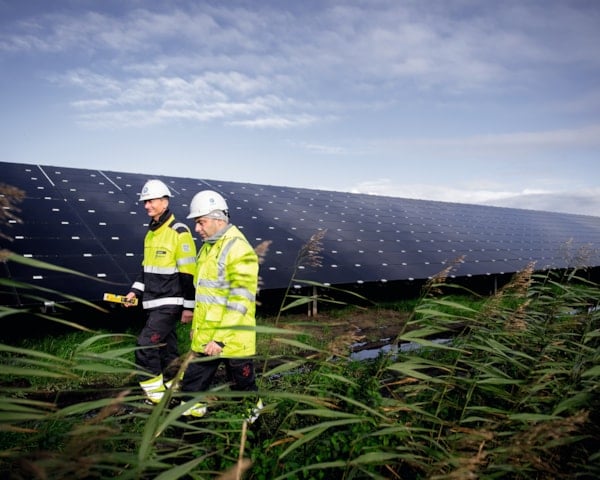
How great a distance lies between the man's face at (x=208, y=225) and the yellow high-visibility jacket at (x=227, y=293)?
82 millimetres

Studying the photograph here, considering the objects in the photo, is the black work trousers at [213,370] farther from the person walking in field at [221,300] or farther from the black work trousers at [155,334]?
the black work trousers at [155,334]

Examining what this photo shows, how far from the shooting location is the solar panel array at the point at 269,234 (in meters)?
6.50

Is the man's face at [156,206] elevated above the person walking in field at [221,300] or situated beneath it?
elevated above

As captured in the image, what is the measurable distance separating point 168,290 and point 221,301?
1153 mm

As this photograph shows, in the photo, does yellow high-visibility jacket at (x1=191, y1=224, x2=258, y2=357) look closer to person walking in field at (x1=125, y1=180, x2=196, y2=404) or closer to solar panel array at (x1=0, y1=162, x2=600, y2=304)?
person walking in field at (x1=125, y1=180, x2=196, y2=404)

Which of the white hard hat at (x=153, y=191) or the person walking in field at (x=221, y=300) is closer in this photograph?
the person walking in field at (x=221, y=300)

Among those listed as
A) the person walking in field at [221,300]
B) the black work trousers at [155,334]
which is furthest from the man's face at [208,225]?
the black work trousers at [155,334]

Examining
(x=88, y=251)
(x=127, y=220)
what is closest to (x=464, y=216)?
(x=127, y=220)

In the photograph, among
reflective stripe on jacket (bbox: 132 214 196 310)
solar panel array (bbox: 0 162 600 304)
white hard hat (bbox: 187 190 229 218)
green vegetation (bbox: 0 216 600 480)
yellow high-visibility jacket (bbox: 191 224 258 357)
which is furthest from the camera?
solar panel array (bbox: 0 162 600 304)

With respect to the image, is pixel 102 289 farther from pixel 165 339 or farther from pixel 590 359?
pixel 590 359

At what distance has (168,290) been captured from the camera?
4527 mm

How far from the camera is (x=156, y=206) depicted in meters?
4.53

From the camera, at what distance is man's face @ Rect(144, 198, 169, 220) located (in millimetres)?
4516

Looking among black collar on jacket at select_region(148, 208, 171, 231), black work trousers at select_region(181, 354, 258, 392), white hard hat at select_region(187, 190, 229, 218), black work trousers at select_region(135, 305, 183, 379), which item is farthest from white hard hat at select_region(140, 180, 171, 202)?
black work trousers at select_region(181, 354, 258, 392)
